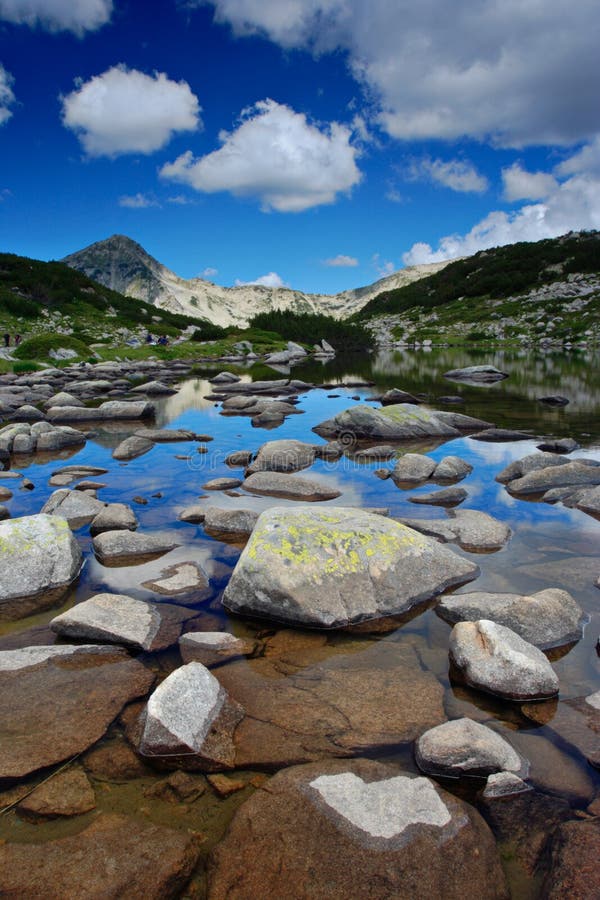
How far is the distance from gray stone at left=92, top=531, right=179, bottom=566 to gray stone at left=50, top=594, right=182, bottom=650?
1.88 m

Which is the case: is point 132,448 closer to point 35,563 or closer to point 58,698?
point 35,563

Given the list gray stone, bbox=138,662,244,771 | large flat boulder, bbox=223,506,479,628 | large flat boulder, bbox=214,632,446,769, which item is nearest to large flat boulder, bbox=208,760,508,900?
large flat boulder, bbox=214,632,446,769


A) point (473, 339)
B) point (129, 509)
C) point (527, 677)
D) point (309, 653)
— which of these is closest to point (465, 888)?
point (527, 677)

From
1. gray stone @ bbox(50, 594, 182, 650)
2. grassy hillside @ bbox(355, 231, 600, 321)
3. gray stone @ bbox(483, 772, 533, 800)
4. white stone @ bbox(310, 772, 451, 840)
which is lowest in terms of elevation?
gray stone @ bbox(483, 772, 533, 800)

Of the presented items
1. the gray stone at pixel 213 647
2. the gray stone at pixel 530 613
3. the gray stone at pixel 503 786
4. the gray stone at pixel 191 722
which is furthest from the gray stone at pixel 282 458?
the gray stone at pixel 503 786

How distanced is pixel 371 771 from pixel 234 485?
920cm

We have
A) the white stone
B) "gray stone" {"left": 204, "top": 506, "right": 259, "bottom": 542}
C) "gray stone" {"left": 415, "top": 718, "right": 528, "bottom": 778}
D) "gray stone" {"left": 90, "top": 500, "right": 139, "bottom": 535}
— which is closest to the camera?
the white stone

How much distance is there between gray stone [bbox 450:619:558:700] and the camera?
5656mm

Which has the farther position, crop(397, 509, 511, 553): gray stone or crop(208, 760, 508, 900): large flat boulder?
crop(397, 509, 511, 553): gray stone

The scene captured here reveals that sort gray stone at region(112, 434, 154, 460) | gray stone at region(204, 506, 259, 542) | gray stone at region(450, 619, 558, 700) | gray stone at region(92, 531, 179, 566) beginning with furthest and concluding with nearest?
gray stone at region(112, 434, 154, 460) < gray stone at region(204, 506, 259, 542) < gray stone at region(92, 531, 179, 566) < gray stone at region(450, 619, 558, 700)

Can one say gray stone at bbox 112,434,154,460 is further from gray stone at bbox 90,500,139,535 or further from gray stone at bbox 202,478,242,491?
gray stone at bbox 90,500,139,535

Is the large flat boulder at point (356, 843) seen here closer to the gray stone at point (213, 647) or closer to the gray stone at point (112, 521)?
the gray stone at point (213, 647)

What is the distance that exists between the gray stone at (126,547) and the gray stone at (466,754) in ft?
18.9

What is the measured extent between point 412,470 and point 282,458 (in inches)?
143
